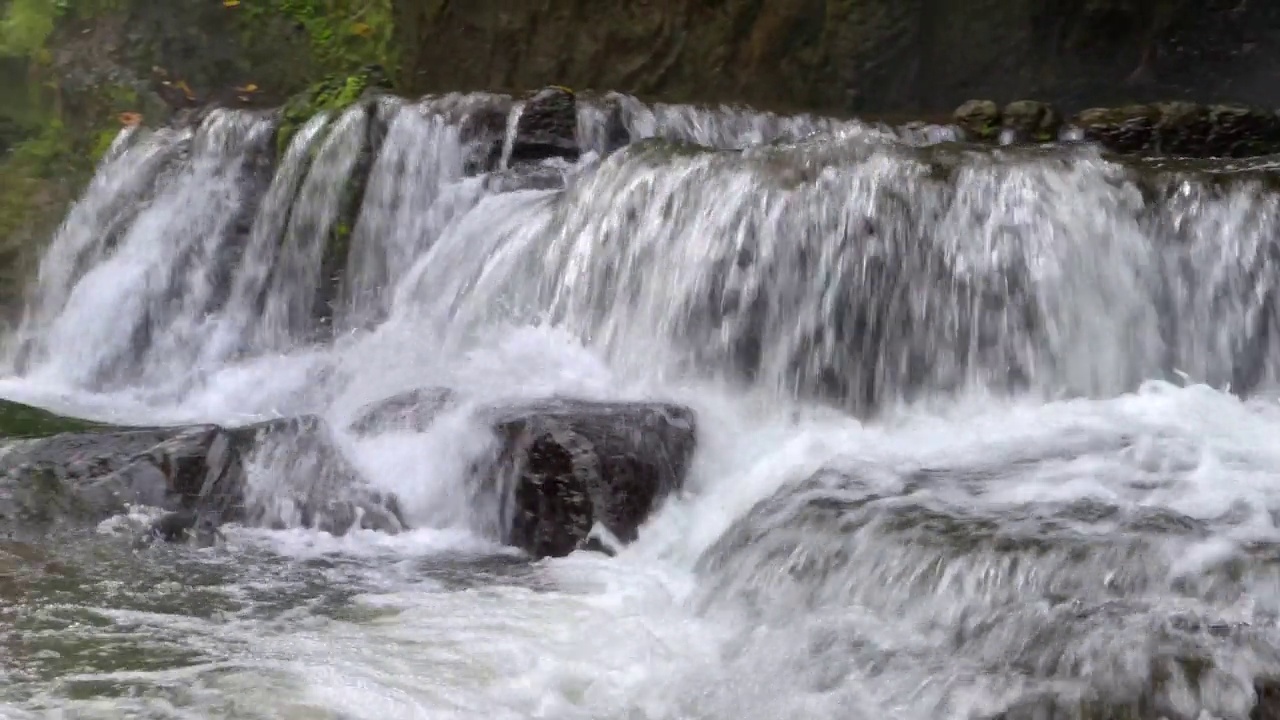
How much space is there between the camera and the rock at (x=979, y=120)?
299 inches

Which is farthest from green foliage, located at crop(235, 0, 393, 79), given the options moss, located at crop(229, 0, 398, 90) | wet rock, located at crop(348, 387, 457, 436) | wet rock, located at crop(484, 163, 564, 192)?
wet rock, located at crop(348, 387, 457, 436)

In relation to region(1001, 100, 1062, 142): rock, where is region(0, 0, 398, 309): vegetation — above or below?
above

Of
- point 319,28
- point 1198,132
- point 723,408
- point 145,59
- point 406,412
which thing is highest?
point 319,28

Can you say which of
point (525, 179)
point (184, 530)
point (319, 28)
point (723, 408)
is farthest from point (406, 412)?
point (319, 28)

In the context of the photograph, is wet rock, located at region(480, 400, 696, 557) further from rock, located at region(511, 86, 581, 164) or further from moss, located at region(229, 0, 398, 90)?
moss, located at region(229, 0, 398, 90)

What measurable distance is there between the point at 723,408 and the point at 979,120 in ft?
10.1

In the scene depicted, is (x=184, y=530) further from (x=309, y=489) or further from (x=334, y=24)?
(x=334, y=24)

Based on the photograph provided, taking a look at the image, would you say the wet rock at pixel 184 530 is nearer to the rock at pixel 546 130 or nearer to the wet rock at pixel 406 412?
the wet rock at pixel 406 412

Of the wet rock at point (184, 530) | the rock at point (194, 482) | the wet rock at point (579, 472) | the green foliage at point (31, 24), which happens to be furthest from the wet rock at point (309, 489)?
the green foliage at point (31, 24)

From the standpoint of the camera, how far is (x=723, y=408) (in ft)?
18.6

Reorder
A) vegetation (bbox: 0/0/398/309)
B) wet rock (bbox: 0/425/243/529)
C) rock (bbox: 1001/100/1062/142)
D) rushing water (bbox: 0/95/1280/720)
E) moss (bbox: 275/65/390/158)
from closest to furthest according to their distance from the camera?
1. rushing water (bbox: 0/95/1280/720)
2. wet rock (bbox: 0/425/243/529)
3. rock (bbox: 1001/100/1062/142)
4. moss (bbox: 275/65/390/158)
5. vegetation (bbox: 0/0/398/309)

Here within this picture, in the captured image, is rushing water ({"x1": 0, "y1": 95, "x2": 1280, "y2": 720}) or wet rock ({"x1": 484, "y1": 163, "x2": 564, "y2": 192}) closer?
rushing water ({"x1": 0, "y1": 95, "x2": 1280, "y2": 720})

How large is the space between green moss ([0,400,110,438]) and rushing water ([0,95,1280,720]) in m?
0.78

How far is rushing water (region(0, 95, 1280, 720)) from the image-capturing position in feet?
10.8
